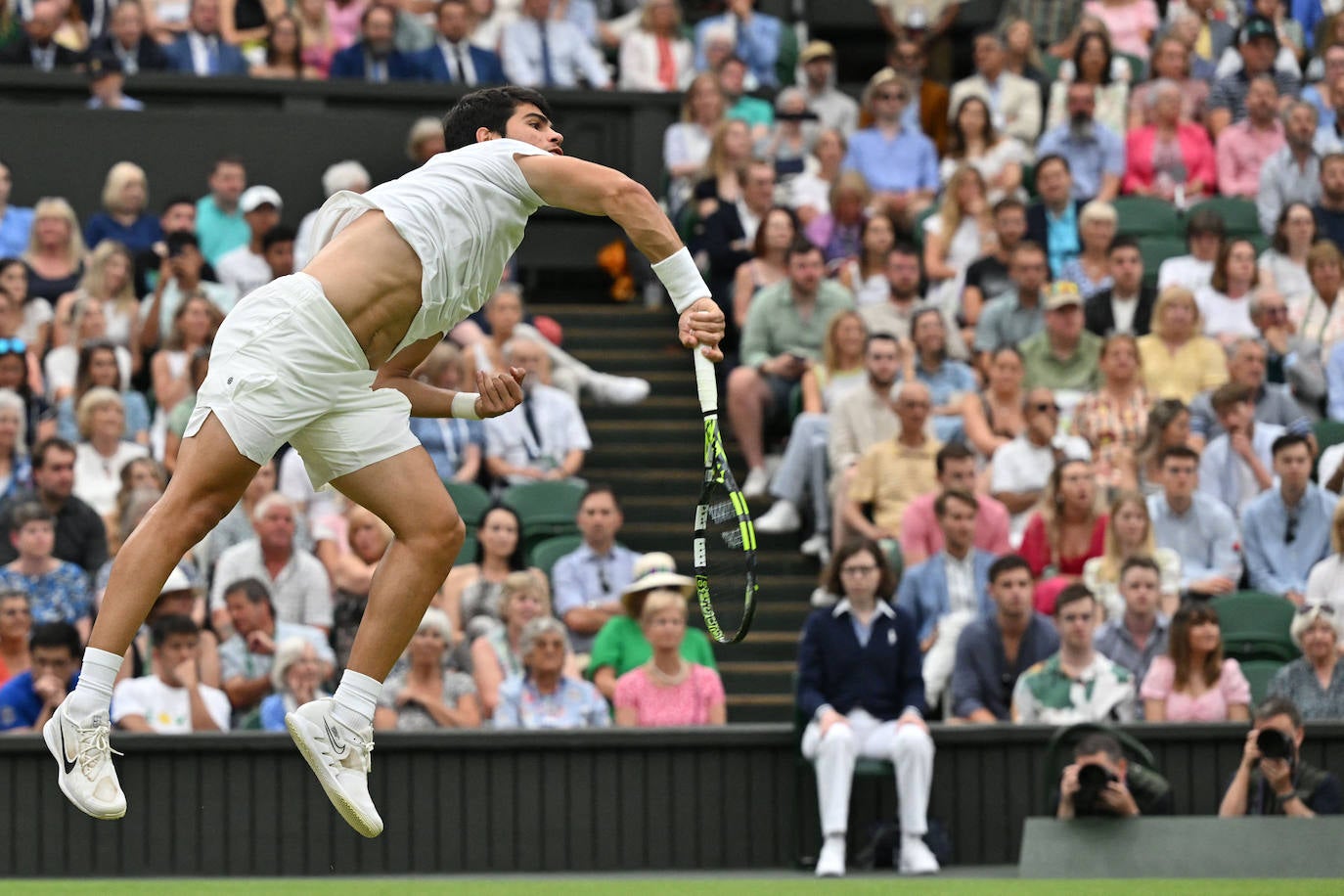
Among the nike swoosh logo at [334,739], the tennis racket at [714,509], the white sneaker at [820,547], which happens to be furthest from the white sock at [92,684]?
the white sneaker at [820,547]

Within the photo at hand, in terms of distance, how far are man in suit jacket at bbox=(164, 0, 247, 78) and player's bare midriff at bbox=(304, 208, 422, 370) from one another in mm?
9905

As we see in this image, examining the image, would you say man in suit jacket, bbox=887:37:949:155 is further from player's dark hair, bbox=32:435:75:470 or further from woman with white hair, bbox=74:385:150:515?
player's dark hair, bbox=32:435:75:470

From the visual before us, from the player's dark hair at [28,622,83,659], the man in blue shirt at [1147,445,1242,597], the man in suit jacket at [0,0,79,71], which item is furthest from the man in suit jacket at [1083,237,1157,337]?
the man in suit jacket at [0,0,79,71]

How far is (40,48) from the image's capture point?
51.3 feet

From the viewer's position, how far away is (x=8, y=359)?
12.6 m

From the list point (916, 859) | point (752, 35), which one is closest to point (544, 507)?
point (916, 859)

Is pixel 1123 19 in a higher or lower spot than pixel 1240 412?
higher

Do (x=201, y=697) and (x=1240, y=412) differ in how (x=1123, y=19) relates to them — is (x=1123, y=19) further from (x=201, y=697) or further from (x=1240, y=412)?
(x=201, y=697)

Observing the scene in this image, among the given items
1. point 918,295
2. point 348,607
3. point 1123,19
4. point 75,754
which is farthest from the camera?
point 1123,19

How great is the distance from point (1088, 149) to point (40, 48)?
7198 mm

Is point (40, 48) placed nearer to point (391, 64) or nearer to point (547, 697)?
point (391, 64)

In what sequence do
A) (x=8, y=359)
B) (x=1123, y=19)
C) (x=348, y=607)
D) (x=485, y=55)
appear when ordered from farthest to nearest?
(x=1123, y=19), (x=485, y=55), (x=8, y=359), (x=348, y=607)

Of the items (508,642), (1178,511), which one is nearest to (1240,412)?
(1178,511)

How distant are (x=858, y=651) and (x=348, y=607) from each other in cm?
263
